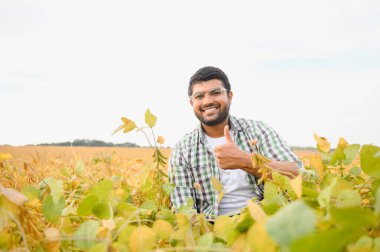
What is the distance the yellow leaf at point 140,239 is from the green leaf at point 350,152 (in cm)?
42

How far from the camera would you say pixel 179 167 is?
2160mm

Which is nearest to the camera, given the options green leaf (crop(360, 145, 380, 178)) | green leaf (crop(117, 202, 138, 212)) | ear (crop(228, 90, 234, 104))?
green leaf (crop(360, 145, 380, 178))

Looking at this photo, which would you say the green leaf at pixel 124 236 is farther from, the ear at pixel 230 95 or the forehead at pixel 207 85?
the ear at pixel 230 95

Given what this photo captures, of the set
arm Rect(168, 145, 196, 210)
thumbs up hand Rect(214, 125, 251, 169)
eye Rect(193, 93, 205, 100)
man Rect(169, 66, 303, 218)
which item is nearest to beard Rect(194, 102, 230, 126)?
man Rect(169, 66, 303, 218)

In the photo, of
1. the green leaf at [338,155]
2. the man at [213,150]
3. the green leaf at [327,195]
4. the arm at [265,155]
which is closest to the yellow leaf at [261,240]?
the green leaf at [327,195]

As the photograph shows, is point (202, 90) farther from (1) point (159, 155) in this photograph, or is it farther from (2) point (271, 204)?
(2) point (271, 204)

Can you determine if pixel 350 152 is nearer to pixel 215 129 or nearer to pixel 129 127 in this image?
pixel 129 127

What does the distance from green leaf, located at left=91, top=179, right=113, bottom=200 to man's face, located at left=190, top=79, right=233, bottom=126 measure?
5.42ft

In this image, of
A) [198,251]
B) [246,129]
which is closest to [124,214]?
[198,251]

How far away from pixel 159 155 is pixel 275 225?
747 mm

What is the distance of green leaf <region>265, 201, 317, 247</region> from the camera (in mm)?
336

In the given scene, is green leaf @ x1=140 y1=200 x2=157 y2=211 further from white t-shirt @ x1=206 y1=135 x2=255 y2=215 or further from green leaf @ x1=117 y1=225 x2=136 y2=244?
white t-shirt @ x1=206 y1=135 x2=255 y2=215

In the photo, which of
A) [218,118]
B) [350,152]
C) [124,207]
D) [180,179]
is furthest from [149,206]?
[218,118]

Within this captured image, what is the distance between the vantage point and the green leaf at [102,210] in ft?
2.02
